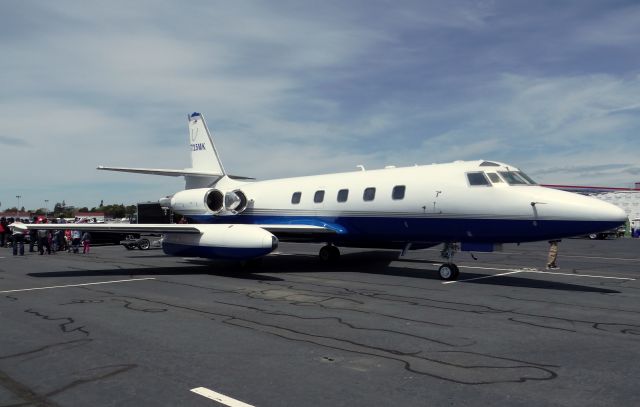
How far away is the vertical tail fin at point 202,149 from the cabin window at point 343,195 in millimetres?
7452

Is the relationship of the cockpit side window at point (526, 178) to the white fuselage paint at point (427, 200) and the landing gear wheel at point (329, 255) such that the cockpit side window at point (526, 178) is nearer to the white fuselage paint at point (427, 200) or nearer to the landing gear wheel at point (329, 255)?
the white fuselage paint at point (427, 200)

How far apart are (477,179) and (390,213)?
2.77 metres

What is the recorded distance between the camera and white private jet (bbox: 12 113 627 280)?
1228 cm

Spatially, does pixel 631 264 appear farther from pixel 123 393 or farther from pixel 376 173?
pixel 123 393

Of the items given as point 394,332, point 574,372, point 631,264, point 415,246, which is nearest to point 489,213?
point 415,246

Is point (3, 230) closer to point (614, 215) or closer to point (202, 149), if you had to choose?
point (202, 149)

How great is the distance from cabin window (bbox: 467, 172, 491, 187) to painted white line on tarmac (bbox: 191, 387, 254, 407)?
10.0 m

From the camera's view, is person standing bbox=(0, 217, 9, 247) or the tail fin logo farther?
person standing bbox=(0, 217, 9, 247)

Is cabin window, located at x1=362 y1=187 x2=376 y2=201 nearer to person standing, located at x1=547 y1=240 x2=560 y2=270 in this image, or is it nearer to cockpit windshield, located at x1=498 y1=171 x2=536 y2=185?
cockpit windshield, located at x1=498 y1=171 x2=536 y2=185

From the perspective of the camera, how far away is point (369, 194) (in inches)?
620

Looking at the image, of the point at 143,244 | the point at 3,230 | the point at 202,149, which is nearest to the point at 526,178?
the point at 202,149

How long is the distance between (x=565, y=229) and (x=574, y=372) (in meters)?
6.77

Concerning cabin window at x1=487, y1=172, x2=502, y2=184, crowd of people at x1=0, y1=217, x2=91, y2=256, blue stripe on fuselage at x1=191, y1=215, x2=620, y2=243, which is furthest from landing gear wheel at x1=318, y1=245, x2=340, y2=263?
crowd of people at x1=0, y1=217, x2=91, y2=256

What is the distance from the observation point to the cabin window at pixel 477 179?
524 inches
